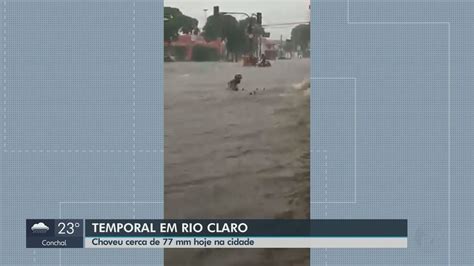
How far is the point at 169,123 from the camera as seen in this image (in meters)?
2.22

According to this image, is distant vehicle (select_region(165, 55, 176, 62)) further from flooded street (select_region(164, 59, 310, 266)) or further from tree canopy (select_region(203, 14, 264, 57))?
tree canopy (select_region(203, 14, 264, 57))

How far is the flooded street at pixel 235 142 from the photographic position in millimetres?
2227

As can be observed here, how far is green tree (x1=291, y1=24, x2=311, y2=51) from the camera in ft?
7.27

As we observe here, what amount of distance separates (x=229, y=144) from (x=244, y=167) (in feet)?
0.35

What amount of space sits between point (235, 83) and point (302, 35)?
1.03ft

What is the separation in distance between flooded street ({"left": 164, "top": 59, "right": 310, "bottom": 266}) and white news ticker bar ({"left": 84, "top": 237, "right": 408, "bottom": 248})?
48 millimetres

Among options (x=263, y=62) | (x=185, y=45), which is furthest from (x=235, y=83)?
(x=185, y=45)

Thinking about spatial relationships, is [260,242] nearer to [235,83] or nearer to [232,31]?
[235,83]

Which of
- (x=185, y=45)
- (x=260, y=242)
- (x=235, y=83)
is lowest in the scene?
(x=260, y=242)

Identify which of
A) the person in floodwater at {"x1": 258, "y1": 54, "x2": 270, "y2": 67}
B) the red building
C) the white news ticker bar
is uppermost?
the red building
